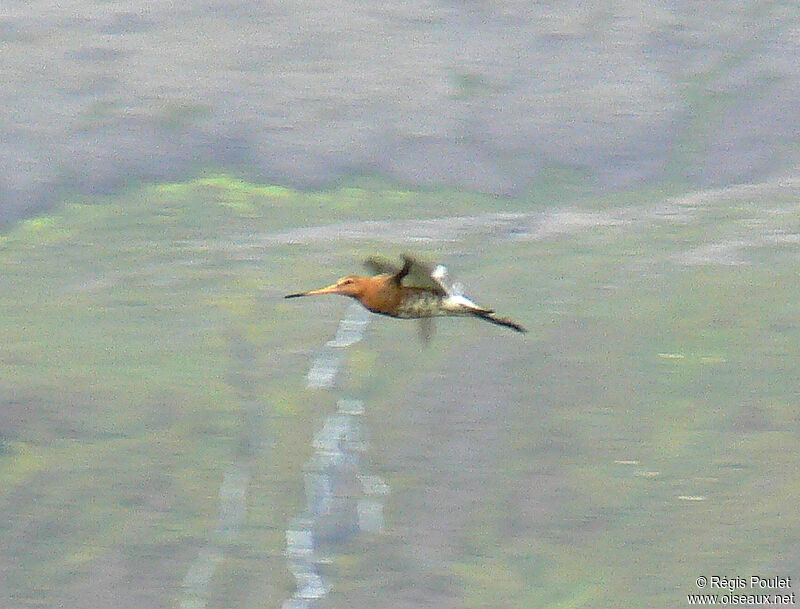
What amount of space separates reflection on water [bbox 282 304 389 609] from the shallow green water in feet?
1.46

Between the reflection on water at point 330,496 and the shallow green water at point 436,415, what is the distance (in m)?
0.44

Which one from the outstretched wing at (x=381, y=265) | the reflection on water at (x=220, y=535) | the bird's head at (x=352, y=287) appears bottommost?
the reflection on water at (x=220, y=535)

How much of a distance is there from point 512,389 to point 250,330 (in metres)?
12.7

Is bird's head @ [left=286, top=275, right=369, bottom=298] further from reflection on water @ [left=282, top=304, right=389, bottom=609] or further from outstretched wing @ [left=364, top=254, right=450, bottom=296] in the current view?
reflection on water @ [left=282, top=304, right=389, bottom=609]

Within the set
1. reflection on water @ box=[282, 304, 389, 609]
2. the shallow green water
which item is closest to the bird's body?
the shallow green water

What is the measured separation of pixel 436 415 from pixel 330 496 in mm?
5464

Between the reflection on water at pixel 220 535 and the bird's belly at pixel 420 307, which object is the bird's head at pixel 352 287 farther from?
the reflection on water at pixel 220 535

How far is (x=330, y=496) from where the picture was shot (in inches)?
2347

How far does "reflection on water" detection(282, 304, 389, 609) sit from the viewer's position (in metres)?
56.6

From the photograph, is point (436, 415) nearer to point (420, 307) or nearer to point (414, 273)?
point (420, 307)

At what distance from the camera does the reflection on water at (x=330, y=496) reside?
2227 inches

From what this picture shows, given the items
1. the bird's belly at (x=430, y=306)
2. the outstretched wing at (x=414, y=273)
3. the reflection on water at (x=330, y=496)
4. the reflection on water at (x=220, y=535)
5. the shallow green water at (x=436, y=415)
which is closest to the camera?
the outstretched wing at (x=414, y=273)

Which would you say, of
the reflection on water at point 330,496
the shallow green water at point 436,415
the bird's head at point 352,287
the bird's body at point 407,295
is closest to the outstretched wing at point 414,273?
the bird's body at point 407,295

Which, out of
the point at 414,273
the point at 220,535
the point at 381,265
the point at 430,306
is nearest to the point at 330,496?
the point at 220,535
